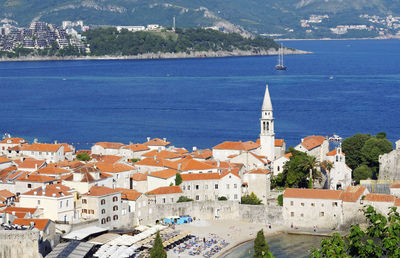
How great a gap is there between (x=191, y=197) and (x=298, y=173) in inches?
305

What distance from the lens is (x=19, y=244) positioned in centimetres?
3844

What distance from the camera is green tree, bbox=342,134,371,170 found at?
2388 inches

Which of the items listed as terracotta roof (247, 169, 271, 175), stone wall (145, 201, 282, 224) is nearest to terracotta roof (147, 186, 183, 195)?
stone wall (145, 201, 282, 224)

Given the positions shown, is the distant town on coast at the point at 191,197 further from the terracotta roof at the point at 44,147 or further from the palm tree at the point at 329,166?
the terracotta roof at the point at 44,147

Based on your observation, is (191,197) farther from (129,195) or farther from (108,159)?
(108,159)

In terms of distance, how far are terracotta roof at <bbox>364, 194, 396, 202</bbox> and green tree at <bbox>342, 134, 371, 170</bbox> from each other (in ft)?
43.7

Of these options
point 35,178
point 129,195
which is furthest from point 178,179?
point 35,178

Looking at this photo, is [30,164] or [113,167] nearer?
[113,167]

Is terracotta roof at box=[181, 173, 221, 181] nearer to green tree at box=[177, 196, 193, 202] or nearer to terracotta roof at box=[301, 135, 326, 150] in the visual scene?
green tree at box=[177, 196, 193, 202]

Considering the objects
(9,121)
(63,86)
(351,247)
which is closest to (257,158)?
(351,247)

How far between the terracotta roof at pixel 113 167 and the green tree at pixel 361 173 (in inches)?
658

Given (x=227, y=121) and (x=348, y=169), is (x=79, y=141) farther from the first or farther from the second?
(x=348, y=169)

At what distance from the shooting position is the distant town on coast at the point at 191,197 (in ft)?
139

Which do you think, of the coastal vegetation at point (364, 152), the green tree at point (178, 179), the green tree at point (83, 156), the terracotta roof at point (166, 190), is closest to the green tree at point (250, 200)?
the terracotta roof at point (166, 190)
